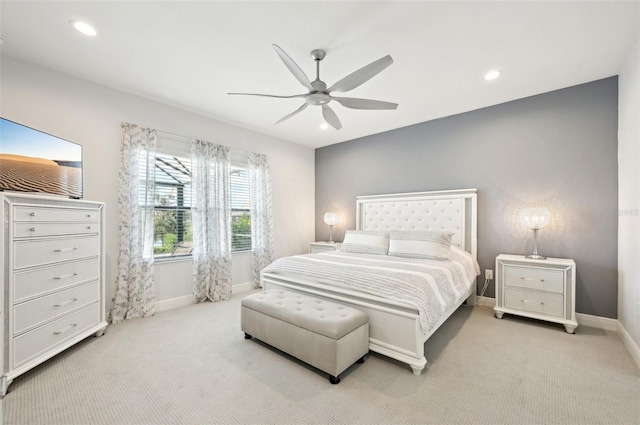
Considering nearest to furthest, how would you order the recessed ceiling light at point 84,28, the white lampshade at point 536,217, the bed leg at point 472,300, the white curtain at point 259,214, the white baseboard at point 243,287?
the recessed ceiling light at point 84,28 < the white lampshade at point 536,217 < the bed leg at point 472,300 < the white baseboard at point 243,287 < the white curtain at point 259,214

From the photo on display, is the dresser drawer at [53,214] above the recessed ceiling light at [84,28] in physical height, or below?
below

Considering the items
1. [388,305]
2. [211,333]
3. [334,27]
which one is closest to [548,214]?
[388,305]

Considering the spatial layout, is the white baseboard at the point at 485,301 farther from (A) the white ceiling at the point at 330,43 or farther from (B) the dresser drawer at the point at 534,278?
(A) the white ceiling at the point at 330,43

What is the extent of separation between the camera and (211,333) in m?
2.76

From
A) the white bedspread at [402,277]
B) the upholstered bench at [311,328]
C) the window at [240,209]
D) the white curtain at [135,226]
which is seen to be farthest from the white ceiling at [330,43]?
the upholstered bench at [311,328]

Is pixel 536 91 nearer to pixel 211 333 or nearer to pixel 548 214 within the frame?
pixel 548 214

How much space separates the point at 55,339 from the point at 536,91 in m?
5.47

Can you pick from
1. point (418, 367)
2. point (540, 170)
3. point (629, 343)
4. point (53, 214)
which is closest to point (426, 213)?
point (540, 170)

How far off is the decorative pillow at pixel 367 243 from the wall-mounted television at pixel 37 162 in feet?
10.6

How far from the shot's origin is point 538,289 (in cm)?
286

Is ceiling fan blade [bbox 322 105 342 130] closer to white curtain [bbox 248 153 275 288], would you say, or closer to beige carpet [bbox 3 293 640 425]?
white curtain [bbox 248 153 275 288]

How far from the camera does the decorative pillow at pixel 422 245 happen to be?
318 cm

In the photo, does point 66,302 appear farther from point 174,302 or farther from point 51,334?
point 174,302

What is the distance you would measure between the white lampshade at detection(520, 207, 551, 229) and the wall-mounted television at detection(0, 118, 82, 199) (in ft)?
15.9
